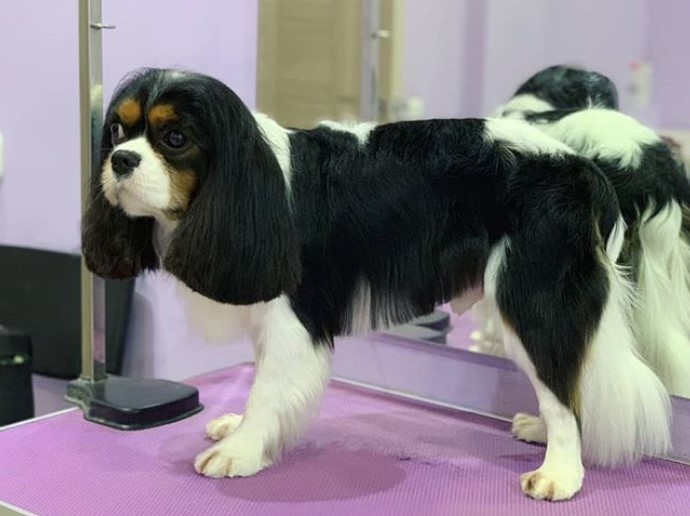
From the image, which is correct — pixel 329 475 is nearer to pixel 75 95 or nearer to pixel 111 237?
pixel 111 237

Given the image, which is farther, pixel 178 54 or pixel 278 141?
pixel 178 54

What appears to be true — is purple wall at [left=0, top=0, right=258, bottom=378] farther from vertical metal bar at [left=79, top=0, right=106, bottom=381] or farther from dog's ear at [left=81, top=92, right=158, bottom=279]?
dog's ear at [left=81, top=92, right=158, bottom=279]

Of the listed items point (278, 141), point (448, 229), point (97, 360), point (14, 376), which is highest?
point (278, 141)

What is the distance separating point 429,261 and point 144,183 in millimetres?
385

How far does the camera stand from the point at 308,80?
75.7 inches

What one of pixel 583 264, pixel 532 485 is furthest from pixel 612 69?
pixel 532 485

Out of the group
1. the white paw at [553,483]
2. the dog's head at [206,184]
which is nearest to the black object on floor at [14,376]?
the dog's head at [206,184]

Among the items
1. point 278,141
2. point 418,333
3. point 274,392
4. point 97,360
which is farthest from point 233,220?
point 418,333

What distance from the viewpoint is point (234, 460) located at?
4.29ft

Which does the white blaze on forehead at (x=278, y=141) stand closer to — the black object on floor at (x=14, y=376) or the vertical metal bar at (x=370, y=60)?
the vertical metal bar at (x=370, y=60)

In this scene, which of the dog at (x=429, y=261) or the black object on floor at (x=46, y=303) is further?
the black object on floor at (x=46, y=303)

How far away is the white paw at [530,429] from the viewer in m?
1.48

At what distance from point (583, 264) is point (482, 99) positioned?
0.65m

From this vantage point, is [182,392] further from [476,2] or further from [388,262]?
[476,2]
